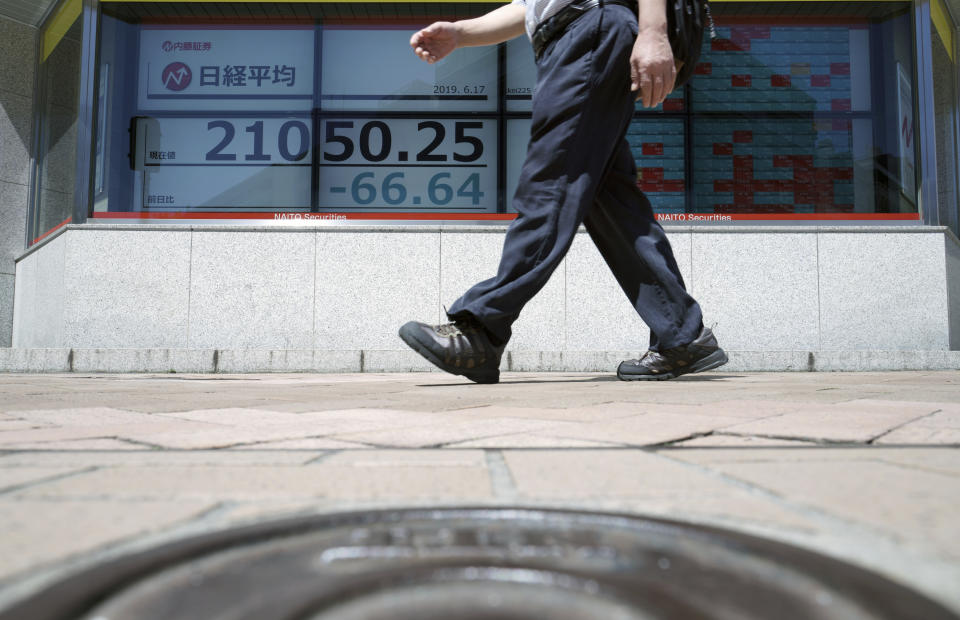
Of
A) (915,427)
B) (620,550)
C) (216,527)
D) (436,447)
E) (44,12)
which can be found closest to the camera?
(620,550)

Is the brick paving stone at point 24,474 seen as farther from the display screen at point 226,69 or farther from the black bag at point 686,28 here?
the display screen at point 226,69

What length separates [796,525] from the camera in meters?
0.77

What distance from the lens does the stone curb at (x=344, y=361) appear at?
534cm

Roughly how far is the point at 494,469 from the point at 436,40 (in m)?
2.52

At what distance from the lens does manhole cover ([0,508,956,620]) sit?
1.69 feet

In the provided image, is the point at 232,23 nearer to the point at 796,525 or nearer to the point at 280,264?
the point at 280,264

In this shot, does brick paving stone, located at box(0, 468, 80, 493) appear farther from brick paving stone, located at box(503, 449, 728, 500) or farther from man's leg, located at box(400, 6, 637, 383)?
man's leg, located at box(400, 6, 637, 383)

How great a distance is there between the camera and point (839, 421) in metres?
1.69

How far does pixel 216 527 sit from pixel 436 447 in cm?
64

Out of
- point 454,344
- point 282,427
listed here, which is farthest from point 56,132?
point 282,427

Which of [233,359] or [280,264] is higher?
[280,264]

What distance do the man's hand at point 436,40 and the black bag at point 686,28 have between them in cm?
88

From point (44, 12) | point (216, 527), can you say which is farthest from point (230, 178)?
point (216, 527)

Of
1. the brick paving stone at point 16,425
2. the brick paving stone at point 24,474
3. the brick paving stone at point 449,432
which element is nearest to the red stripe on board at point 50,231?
the brick paving stone at point 16,425
